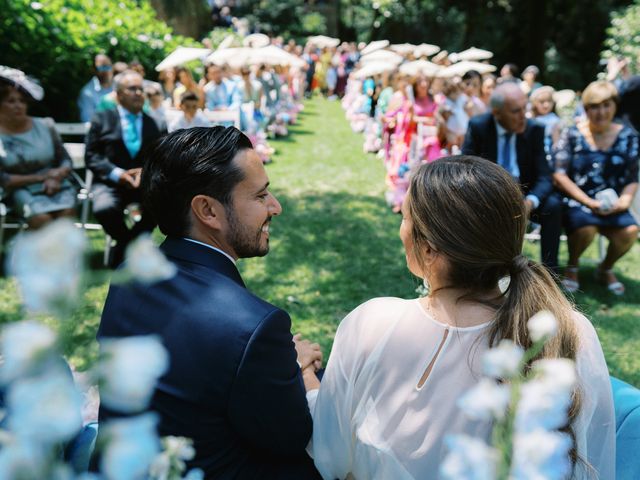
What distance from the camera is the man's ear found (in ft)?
6.59

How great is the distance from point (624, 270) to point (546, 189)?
152cm

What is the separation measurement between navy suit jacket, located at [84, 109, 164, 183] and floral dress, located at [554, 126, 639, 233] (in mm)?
3706

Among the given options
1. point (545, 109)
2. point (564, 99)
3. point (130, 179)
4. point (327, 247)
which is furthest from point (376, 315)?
point (564, 99)

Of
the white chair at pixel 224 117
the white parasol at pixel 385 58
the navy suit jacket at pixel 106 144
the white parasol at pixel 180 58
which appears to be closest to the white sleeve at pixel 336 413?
the navy suit jacket at pixel 106 144

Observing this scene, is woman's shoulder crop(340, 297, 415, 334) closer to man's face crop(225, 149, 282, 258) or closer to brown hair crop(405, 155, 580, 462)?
brown hair crop(405, 155, 580, 462)

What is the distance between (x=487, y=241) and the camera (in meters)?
1.71

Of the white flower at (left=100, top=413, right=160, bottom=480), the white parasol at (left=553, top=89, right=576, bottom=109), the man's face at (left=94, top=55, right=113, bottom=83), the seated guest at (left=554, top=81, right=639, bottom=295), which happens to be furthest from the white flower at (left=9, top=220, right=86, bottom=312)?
the white parasol at (left=553, top=89, right=576, bottom=109)

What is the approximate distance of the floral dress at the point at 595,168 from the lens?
545 cm

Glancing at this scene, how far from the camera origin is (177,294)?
1.77 metres

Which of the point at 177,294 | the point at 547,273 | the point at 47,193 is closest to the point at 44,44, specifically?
the point at 47,193

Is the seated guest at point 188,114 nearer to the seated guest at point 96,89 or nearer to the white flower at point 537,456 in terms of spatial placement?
the seated guest at point 96,89

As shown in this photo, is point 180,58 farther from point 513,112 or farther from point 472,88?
point 513,112

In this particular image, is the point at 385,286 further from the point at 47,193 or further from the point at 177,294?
the point at 177,294

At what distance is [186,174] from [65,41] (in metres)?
7.11
